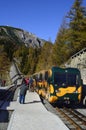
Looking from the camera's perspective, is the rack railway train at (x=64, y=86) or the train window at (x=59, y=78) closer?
the rack railway train at (x=64, y=86)

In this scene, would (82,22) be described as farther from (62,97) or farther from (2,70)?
(2,70)

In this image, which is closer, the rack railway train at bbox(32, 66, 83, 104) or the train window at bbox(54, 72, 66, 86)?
the rack railway train at bbox(32, 66, 83, 104)

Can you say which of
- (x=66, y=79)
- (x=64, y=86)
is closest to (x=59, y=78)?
(x=66, y=79)

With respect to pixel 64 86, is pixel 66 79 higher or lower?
higher

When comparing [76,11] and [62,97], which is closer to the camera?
[62,97]

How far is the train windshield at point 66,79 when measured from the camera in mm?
26120

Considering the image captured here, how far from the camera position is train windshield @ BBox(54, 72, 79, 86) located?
85.7ft

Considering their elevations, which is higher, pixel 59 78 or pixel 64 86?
pixel 59 78

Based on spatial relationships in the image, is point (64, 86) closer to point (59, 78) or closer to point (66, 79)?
point (66, 79)

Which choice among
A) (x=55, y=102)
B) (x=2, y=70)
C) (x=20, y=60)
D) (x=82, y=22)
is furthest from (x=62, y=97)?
(x=20, y=60)

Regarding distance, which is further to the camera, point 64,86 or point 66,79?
point 66,79

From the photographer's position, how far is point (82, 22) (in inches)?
2378

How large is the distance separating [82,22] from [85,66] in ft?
66.6

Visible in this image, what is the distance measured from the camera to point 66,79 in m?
26.3
